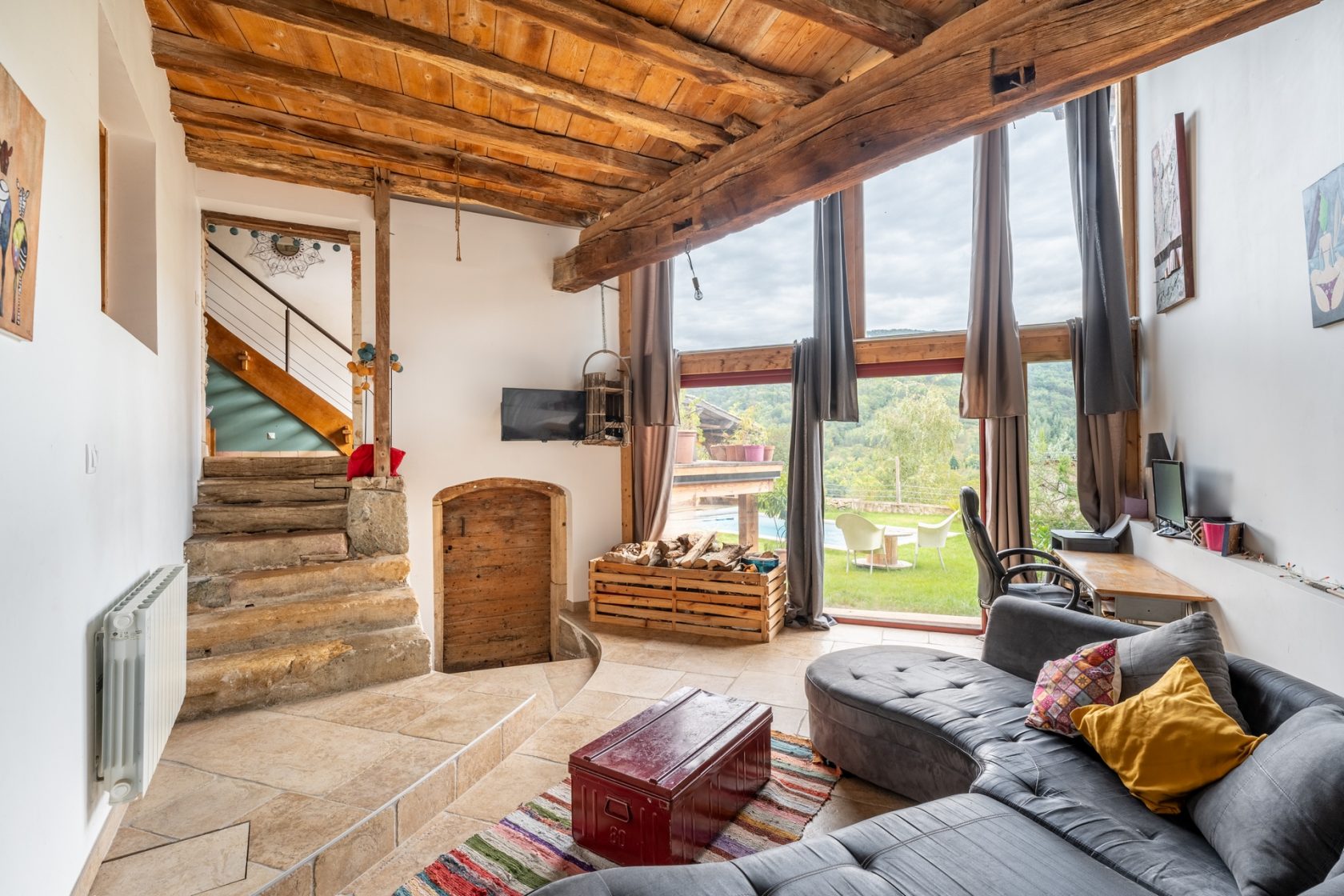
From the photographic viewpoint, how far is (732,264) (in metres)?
5.60

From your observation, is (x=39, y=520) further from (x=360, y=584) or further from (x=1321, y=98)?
(x=1321, y=98)

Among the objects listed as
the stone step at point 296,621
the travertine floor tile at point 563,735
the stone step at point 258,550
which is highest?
the stone step at point 258,550

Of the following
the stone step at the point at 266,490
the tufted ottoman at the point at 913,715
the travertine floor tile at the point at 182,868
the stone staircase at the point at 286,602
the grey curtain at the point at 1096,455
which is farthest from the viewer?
the grey curtain at the point at 1096,455

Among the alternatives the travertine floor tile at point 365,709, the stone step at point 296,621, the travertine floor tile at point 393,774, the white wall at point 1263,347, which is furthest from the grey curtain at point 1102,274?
the stone step at point 296,621

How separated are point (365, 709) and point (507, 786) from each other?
94cm

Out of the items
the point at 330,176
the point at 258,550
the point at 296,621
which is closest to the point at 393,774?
the point at 296,621

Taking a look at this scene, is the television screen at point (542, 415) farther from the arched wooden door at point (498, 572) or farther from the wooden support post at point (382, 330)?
the wooden support post at point (382, 330)

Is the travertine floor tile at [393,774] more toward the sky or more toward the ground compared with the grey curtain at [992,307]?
more toward the ground

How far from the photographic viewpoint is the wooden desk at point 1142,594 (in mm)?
3031

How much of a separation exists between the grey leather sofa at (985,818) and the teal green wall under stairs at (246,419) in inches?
231

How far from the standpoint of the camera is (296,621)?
3.41 m

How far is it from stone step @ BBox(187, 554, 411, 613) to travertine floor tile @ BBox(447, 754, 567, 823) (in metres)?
1.50

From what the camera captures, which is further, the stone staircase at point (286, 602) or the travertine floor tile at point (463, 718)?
the stone staircase at point (286, 602)

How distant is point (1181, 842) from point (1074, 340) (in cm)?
350
